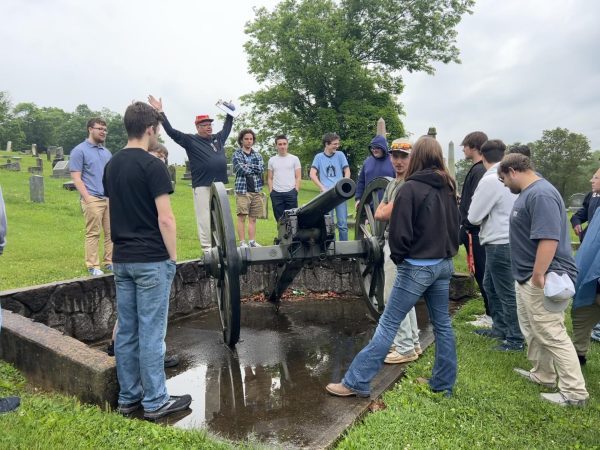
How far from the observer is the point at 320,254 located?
486cm

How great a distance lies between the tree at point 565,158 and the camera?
3756 cm

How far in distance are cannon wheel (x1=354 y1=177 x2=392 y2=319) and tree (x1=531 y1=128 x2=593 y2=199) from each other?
3624cm

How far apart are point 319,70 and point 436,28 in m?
7.66

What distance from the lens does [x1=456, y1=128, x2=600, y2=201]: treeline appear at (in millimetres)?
37562

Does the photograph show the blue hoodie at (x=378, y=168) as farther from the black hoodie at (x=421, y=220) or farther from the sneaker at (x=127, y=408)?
the sneaker at (x=127, y=408)

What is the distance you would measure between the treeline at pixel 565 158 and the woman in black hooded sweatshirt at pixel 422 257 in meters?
35.4

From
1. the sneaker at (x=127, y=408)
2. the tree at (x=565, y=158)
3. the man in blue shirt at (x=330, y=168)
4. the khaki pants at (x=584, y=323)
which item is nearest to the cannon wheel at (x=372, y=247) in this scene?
the man in blue shirt at (x=330, y=168)

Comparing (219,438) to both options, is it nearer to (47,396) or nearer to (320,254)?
(47,396)

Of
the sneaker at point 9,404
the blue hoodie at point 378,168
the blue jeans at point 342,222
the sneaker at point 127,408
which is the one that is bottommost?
the sneaker at point 127,408

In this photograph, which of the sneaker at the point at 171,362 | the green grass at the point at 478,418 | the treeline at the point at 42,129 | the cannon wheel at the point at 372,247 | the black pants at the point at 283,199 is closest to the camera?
the green grass at the point at 478,418

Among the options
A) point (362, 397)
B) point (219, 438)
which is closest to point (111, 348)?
point (219, 438)

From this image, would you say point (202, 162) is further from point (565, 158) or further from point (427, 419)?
point (565, 158)

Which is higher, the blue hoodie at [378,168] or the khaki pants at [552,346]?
the blue hoodie at [378,168]

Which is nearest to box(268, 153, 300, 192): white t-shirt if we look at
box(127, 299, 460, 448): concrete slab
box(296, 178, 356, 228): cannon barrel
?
box(127, 299, 460, 448): concrete slab
